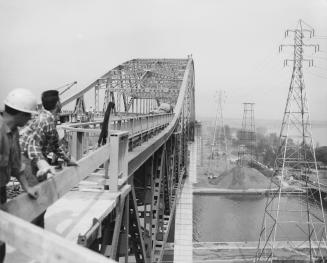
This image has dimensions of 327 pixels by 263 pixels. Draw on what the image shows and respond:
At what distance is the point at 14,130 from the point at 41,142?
4.58ft

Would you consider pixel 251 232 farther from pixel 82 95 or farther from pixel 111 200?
pixel 111 200

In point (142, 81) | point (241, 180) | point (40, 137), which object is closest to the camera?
point (40, 137)

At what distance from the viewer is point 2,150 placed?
2623 millimetres

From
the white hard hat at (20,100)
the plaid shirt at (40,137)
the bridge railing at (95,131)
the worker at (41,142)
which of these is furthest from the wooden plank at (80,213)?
the white hard hat at (20,100)

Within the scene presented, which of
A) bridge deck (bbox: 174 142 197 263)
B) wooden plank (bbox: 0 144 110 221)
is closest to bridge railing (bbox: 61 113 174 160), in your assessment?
wooden plank (bbox: 0 144 110 221)

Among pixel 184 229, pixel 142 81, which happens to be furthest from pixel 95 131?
pixel 142 81

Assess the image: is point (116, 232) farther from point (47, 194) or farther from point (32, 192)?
point (32, 192)

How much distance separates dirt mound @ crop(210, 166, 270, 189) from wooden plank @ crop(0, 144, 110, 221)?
71.1m

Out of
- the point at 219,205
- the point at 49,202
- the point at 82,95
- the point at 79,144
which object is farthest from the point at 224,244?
the point at 49,202

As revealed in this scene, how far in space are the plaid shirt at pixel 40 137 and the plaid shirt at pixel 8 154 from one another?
0.85m

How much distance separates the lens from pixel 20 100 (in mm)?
2861

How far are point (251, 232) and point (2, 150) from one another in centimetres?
4873

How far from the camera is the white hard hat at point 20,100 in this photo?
Result: 9.36ft

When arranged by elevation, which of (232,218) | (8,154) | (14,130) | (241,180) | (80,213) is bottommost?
(232,218)
